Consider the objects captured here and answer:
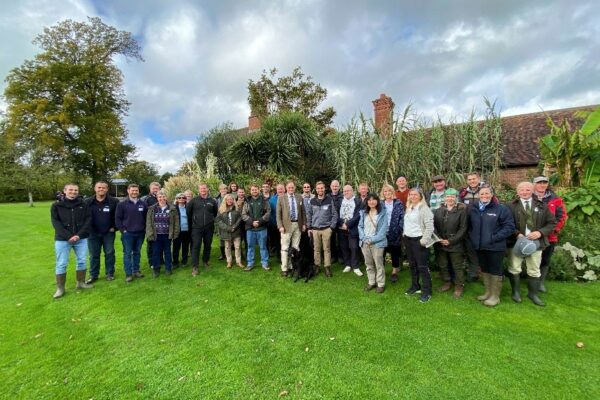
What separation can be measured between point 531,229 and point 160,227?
245 inches

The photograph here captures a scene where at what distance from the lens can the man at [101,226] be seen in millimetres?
5414

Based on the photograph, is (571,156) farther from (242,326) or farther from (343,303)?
(242,326)

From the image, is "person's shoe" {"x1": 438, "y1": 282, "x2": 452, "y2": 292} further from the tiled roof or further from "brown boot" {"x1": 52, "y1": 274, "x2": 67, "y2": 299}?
the tiled roof

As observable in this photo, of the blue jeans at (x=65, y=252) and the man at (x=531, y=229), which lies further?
the blue jeans at (x=65, y=252)

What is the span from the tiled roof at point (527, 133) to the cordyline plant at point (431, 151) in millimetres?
5387

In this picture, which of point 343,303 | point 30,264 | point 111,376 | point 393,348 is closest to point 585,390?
point 393,348

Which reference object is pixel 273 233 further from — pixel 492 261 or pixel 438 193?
pixel 492 261

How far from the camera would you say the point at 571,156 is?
6582mm

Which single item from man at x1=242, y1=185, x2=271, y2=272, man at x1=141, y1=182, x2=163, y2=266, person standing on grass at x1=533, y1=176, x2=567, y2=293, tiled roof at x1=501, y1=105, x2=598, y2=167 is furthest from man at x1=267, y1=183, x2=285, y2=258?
tiled roof at x1=501, y1=105, x2=598, y2=167

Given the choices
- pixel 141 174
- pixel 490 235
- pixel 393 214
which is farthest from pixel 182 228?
pixel 141 174

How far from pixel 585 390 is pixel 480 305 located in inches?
64.8

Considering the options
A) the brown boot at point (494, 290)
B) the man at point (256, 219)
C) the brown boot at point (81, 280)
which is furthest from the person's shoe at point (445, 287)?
the brown boot at point (81, 280)

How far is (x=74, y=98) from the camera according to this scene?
65.2 ft

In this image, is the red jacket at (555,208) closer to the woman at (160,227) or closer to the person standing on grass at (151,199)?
the woman at (160,227)
